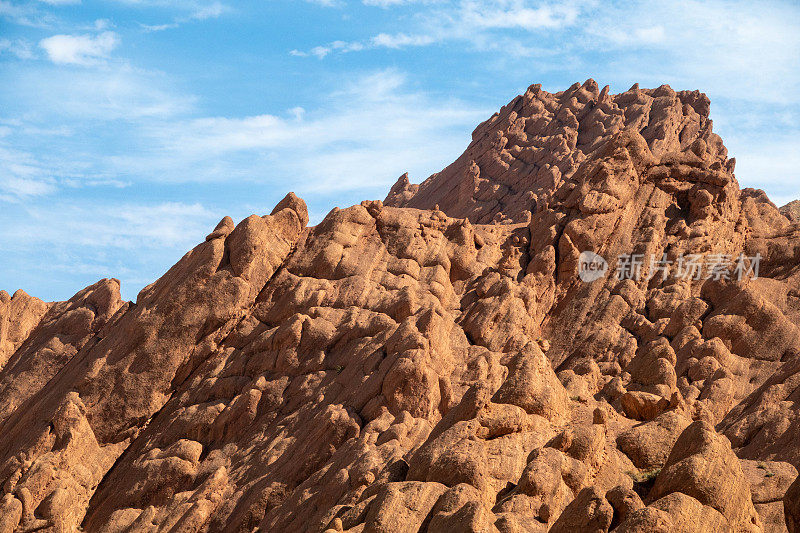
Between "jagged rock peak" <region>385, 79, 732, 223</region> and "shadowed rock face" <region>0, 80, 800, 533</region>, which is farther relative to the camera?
"jagged rock peak" <region>385, 79, 732, 223</region>

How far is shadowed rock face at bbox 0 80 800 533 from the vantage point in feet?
110

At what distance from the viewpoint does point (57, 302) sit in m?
78.1

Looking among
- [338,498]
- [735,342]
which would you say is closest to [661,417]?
[338,498]

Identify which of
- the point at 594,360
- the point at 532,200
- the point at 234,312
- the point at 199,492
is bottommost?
the point at 199,492

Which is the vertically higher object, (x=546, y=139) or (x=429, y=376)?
(x=546, y=139)

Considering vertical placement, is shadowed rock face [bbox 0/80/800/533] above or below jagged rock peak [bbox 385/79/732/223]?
below

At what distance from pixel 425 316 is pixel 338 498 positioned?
659 inches

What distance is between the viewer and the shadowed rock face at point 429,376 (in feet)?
110

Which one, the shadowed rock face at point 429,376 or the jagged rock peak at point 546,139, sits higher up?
the jagged rock peak at point 546,139

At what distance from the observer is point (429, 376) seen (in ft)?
168

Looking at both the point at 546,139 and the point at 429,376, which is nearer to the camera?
the point at 429,376

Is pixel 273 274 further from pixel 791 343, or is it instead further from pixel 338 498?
pixel 791 343

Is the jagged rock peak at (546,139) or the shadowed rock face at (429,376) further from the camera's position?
the jagged rock peak at (546,139)

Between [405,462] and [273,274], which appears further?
[273,274]
